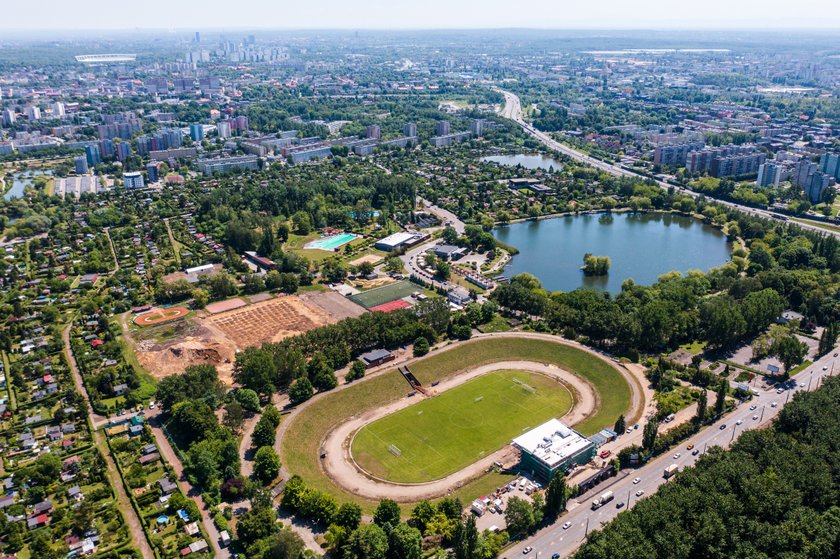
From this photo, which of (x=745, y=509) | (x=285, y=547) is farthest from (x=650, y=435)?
(x=285, y=547)

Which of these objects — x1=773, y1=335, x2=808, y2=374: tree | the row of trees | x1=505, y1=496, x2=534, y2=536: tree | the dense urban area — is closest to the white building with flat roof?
the dense urban area

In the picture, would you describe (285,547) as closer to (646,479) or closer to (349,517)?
(349,517)

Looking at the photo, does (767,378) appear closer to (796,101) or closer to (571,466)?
(571,466)

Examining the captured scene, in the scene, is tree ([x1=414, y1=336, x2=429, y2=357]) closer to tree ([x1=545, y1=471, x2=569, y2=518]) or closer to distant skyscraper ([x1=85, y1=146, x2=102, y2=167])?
tree ([x1=545, y1=471, x2=569, y2=518])

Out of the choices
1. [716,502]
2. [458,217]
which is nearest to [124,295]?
[458,217]

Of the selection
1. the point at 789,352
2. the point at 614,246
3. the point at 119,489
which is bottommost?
the point at 119,489

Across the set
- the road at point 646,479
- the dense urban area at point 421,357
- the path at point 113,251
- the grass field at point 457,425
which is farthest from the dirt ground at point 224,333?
the road at point 646,479

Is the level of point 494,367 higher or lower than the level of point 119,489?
higher
